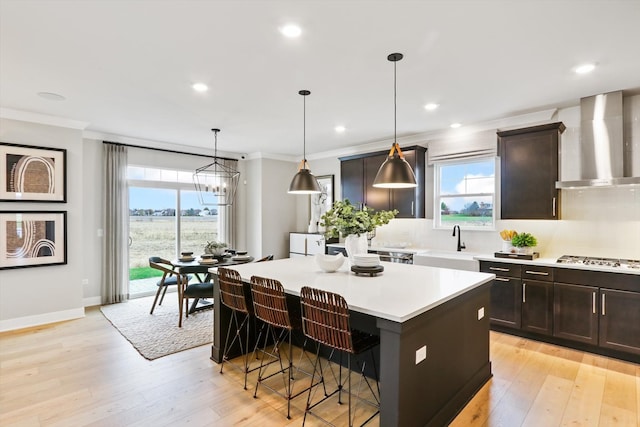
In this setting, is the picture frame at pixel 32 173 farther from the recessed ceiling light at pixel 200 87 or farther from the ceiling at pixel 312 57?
the recessed ceiling light at pixel 200 87

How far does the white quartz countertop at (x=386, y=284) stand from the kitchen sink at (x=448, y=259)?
132 centimetres

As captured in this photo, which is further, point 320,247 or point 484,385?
point 320,247

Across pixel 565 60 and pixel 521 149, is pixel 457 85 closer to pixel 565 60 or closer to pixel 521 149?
pixel 565 60

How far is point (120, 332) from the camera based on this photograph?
4.22 metres

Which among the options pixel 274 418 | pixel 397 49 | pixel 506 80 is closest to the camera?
pixel 274 418

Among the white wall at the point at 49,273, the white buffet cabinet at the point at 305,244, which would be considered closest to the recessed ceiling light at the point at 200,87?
the white wall at the point at 49,273

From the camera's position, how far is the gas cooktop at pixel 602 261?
3.51 m

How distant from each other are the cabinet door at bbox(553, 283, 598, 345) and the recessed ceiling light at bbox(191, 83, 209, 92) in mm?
4414

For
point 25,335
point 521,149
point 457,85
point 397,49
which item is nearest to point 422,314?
point 397,49

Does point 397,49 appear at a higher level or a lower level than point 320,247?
higher

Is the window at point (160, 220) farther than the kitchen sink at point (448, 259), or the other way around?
the window at point (160, 220)

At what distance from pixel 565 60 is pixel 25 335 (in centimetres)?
652

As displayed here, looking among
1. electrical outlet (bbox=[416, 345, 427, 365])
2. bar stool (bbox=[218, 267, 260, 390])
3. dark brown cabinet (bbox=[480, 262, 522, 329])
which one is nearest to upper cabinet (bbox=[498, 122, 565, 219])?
dark brown cabinet (bbox=[480, 262, 522, 329])

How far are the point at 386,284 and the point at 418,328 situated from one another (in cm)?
63
